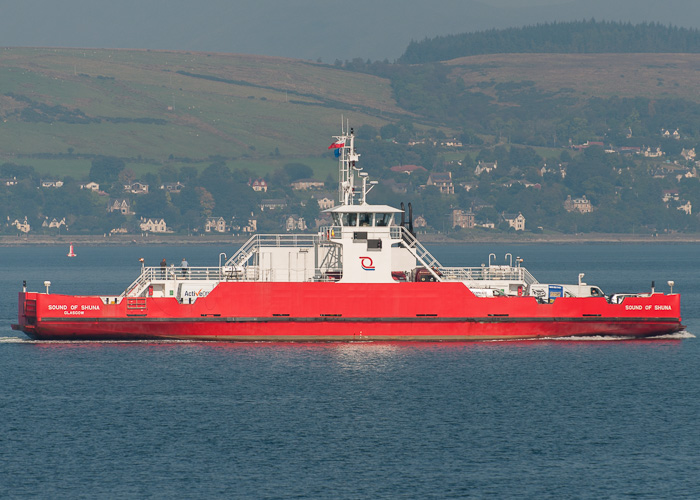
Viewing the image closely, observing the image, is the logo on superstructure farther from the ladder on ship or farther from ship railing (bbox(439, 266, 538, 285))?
ship railing (bbox(439, 266, 538, 285))

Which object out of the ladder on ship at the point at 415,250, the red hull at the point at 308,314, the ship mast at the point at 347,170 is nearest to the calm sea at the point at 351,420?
the red hull at the point at 308,314

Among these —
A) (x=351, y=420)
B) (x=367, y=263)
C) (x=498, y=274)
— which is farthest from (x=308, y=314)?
(x=351, y=420)

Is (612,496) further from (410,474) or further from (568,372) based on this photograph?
(568,372)

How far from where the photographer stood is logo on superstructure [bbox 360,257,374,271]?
41781mm

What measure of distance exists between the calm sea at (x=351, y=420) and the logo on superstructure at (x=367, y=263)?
3.04 meters

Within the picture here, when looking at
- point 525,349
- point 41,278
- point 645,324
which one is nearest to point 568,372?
point 525,349

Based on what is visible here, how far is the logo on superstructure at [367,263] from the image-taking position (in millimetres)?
41781

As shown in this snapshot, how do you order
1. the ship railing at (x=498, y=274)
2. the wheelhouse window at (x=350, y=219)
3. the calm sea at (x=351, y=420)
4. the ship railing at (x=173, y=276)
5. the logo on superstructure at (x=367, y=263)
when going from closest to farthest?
the calm sea at (x=351, y=420)
the logo on superstructure at (x=367, y=263)
the ship railing at (x=173, y=276)
the wheelhouse window at (x=350, y=219)
the ship railing at (x=498, y=274)

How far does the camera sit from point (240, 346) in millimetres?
41312

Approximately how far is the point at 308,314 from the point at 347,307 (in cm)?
152

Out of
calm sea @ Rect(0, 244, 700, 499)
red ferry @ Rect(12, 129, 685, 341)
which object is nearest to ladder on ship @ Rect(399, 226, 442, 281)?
red ferry @ Rect(12, 129, 685, 341)

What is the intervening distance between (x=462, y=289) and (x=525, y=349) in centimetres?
331

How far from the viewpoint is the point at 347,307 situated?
41.3 meters

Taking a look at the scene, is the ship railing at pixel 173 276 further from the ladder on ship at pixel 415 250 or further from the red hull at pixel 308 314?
the ladder on ship at pixel 415 250
